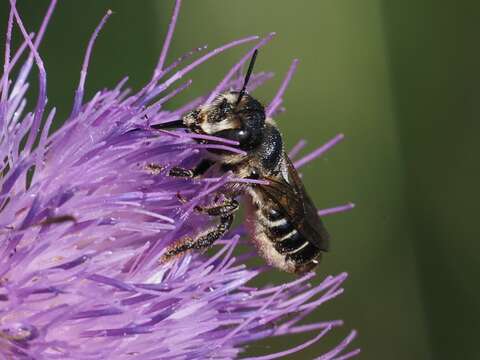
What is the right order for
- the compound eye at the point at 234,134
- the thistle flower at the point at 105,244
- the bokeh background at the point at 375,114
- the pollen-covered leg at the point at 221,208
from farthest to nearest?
the bokeh background at the point at 375,114 → the pollen-covered leg at the point at 221,208 → the compound eye at the point at 234,134 → the thistle flower at the point at 105,244

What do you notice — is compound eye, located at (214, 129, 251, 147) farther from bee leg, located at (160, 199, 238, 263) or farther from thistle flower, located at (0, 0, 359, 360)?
bee leg, located at (160, 199, 238, 263)

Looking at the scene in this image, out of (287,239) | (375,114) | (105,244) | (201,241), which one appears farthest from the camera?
(375,114)

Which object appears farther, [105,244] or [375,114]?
[375,114]

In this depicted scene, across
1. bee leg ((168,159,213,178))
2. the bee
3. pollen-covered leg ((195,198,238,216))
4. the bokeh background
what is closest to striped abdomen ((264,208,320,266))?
the bee

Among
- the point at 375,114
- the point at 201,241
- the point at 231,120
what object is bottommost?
the point at 201,241

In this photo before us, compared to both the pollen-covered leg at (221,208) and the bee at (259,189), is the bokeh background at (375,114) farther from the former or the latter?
the pollen-covered leg at (221,208)

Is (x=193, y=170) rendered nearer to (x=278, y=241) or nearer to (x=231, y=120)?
(x=231, y=120)

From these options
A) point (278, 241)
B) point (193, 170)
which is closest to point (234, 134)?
point (193, 170)

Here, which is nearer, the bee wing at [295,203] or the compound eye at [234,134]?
the compound eye at [234,134]

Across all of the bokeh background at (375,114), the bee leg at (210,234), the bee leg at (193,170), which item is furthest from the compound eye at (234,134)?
the bokeh background at (375,114)
